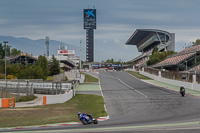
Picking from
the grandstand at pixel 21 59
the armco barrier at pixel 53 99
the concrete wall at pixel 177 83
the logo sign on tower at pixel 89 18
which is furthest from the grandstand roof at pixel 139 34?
the armco barrier at pixel 53 99

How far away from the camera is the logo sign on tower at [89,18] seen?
7090 inches

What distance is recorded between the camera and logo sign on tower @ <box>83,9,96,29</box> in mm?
180087

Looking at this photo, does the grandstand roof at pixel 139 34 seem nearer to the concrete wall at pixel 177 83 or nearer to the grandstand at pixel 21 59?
the grandstand at pixel 21 59

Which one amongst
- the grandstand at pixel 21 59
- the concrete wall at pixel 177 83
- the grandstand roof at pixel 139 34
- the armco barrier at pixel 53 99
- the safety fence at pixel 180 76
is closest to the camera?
the armco barrier at pixel 53 99

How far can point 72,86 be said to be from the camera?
37.3 m

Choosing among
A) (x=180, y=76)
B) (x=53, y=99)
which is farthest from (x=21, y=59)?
(x=53, y=99)

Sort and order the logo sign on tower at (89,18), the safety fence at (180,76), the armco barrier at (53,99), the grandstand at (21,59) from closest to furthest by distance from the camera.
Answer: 1. the armco barrier at (53,99)
2. the safety fence at (180,76)
3. the grandstand at (21,59)
4. the logo sign on tower at (89,18)

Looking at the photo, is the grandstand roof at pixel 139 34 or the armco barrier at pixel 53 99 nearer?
the armco barrier at pixel 53 99

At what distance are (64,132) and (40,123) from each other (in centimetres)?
396

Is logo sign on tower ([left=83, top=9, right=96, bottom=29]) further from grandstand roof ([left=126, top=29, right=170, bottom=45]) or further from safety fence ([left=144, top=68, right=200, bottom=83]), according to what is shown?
safety fence ([left=144, top=68, right=200, bottom=83])

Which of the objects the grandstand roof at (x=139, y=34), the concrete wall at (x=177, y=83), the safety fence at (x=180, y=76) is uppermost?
the grandstand roof at (x=139, y=34)

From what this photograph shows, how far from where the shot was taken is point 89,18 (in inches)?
7367

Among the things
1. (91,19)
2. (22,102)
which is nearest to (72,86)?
(22,102)

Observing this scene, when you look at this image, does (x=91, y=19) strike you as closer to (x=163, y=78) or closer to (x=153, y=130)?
(x=163, y=78)
